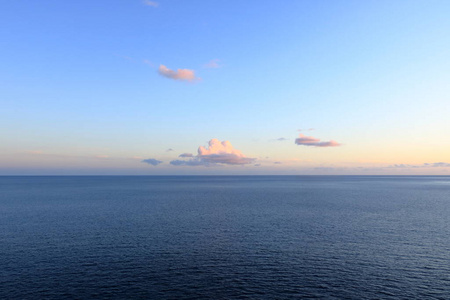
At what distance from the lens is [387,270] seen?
51.6 m

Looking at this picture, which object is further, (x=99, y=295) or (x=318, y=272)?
(x=318, y=272)

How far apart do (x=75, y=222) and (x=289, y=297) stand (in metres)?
76.4

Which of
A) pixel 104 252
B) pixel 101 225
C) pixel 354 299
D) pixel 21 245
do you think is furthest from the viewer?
pixel 101 225

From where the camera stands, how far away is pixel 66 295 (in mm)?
42250

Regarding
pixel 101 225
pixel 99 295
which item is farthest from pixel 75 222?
pixel 99 295

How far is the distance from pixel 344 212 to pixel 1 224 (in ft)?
395

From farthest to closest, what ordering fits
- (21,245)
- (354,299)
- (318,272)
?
(21,245) → (318,272) → (354,299)

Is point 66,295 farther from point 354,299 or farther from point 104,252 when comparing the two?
point 354,299

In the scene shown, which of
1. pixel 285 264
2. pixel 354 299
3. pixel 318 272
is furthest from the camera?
pixel 285 264

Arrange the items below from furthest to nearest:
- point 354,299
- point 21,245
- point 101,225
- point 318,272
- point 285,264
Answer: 1. point 101,225
2. point 21,245
3. point 285,264
4. point 318,272
5. point 354,299

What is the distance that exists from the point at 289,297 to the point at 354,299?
29.7 feet

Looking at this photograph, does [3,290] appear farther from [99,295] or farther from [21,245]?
[21,245]

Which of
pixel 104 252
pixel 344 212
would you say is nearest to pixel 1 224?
pixel 104 252

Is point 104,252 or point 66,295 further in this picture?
point 104,252
